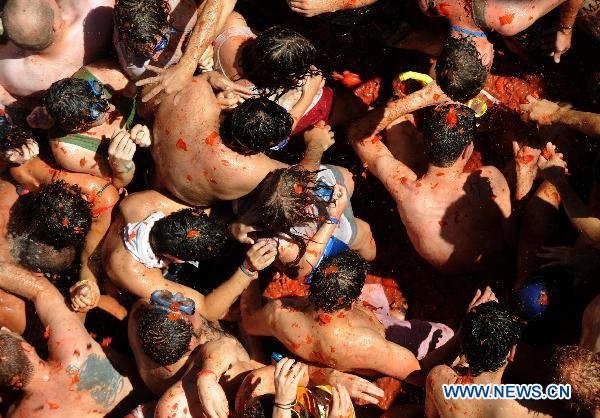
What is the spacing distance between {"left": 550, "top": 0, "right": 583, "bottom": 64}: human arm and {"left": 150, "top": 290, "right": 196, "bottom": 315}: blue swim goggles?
3.55 metres

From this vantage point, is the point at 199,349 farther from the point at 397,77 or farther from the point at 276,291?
the point at 397,77

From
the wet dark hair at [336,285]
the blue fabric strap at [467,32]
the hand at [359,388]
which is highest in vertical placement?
the blue fabric strap at [467,32]

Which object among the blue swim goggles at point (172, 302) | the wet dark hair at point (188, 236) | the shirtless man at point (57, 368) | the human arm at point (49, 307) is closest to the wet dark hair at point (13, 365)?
the shirtless man at point (57, 368)

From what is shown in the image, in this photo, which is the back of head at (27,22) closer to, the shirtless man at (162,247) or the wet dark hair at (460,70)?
the shirtless man at (162,247)

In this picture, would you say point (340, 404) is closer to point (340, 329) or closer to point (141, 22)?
point (340, 329)

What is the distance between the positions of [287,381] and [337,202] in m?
1.51

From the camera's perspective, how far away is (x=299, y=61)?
5293 mm

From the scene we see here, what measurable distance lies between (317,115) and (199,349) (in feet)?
7.40

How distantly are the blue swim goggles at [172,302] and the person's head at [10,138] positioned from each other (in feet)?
5.68

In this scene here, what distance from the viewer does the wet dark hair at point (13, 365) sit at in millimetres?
5047

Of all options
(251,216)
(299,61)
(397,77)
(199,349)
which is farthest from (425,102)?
(199,349)

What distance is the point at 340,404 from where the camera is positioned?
4.76 metres

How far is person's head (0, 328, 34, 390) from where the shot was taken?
5.05 meters

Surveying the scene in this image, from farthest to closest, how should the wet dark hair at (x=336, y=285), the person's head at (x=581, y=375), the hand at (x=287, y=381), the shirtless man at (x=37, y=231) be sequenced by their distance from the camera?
the shirtless man at (x=37, y=231) → the wet dark hair at (x=336, y=285) → the hand at (x=287, y=381) → the person's head at (x=581, y=375)
